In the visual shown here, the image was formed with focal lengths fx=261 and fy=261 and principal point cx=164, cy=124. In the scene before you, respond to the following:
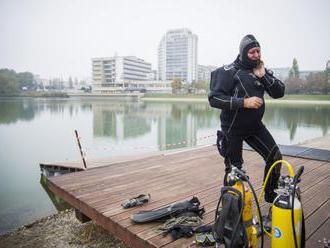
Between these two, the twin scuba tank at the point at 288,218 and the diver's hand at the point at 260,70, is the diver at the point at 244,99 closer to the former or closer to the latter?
the diver's hand at the point at 260,70

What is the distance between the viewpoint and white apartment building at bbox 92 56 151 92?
384 ft

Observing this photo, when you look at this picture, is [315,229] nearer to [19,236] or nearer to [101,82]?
[19,236]

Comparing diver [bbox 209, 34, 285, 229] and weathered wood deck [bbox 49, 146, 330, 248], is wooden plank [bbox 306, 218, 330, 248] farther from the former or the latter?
diver [bbox 209, 34, 285, 229]

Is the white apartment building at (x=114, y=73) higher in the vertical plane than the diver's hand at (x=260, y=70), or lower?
higher

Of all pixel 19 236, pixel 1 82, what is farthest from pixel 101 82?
pixel 19 236

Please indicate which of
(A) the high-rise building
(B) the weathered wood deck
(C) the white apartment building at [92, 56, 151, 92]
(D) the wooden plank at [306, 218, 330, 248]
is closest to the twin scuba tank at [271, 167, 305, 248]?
(D) the wooden plank at [306, 218, 330, 248]

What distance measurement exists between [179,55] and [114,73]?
4145cm

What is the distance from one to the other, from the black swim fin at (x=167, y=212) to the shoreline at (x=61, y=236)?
1.31 metres

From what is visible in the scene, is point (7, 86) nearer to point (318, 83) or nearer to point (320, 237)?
point (318, 83)

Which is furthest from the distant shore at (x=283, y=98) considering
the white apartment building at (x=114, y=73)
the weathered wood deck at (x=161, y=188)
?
the weathered wood deck at (x=161, y=188)

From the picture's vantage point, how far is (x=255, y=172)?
4883 millimetres

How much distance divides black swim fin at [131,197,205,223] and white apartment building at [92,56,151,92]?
11360cm

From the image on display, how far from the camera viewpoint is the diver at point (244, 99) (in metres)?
2.56

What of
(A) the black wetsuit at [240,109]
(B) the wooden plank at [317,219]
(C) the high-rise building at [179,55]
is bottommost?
(B) the wooden plank at [317,219]
